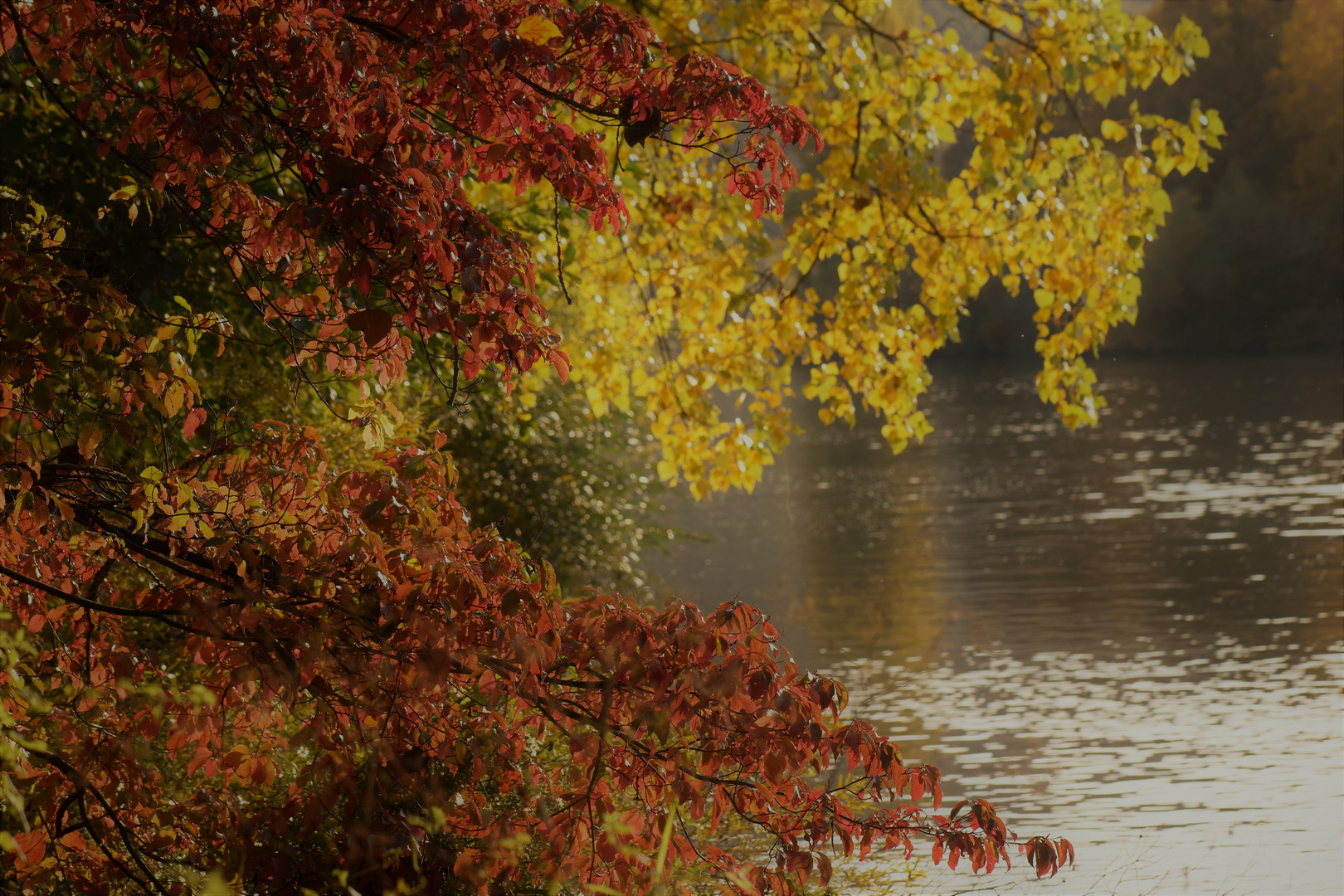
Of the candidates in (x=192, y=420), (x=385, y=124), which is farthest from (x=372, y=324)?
(x=192, y=420)

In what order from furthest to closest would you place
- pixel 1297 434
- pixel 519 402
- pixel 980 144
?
→ pixel 1297 434, pixel 519 402, pixel 980 144

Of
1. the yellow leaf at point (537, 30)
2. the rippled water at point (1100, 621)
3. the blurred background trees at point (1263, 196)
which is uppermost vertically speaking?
the blurred background trees at point (1263, 196)

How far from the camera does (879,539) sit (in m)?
16.9

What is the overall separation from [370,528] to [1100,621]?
9.39 m

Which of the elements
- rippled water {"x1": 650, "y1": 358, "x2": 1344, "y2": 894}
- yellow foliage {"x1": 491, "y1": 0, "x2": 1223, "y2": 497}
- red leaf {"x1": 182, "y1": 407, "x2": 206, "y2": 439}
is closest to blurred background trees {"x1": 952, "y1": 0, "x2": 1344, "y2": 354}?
rippled water {"x1": 650, "y1": 358, "x2": 1344, "y2": 894}

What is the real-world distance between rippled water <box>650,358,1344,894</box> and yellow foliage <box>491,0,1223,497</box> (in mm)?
2050

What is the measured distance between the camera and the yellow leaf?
10.5 ft

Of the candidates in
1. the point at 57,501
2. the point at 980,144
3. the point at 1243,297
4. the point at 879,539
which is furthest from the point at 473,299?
the point at 1243,297

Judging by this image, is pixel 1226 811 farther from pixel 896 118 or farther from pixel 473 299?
pixel 473 299

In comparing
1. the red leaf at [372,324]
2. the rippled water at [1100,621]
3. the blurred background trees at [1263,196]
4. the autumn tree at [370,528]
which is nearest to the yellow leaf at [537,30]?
the autumn tree at [370,528]

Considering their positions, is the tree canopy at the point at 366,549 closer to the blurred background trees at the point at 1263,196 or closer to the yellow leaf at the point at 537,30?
the yellow leaf at the point at 537,30

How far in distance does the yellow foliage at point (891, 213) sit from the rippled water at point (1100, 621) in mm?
2050

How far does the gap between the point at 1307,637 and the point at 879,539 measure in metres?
6.59

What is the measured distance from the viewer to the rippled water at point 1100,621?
22.2ft
